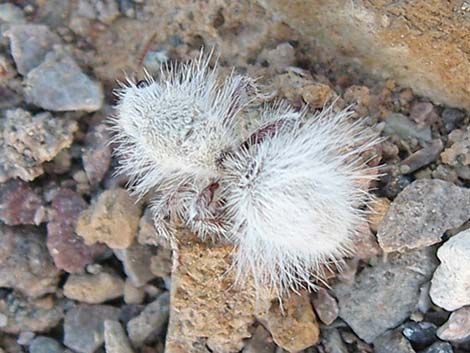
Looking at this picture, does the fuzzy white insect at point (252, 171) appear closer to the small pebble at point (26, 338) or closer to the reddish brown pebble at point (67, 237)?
the reddish brown pebble at point (67, 237)

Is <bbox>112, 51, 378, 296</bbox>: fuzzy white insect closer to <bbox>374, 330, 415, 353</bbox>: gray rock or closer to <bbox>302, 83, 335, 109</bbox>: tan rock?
<bbox>302, 83, 335, 109</bbox>: tan rock

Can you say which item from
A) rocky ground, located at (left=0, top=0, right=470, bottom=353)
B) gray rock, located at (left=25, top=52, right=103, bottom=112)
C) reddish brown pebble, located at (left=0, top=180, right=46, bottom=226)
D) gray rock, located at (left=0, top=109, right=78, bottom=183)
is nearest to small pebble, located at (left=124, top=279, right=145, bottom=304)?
rocky ground, located at (left=0, top=0, right=470, bottom=353)

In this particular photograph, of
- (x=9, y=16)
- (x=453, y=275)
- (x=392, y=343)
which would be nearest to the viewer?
(x=453, y=275)

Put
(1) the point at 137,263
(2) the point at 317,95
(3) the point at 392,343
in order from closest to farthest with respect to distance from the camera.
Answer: (3) the point at 392,343 < (2) the point at 317,95 < (1) the point at 137,263

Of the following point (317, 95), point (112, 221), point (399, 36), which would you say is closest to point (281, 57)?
point (317, 95)

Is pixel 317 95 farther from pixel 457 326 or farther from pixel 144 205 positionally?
pixel 457 326

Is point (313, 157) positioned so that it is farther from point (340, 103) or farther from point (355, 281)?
point (355, 281)
